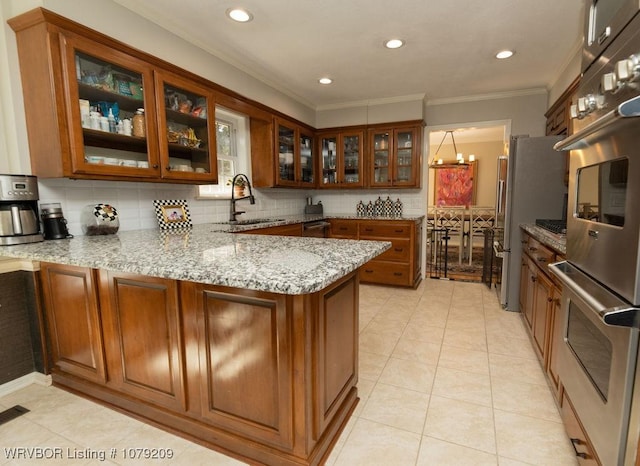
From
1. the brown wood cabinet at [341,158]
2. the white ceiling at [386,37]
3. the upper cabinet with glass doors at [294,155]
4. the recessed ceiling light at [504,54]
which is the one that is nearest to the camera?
the white ceiling at [386,37]

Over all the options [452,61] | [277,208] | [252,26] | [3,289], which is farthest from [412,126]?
[3,289]

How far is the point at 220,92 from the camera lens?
2854 millimetres

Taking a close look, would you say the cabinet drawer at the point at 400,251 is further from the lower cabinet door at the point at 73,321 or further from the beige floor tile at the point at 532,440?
the lower cabinet door at the point at 73,321

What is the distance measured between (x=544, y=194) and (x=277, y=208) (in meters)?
2.99

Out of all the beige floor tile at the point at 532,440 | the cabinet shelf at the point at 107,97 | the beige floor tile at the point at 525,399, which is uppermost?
the cabinet shelf at the point at 107,97

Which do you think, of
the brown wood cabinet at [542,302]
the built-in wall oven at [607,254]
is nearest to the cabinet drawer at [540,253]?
the brown wood cabinet at [542,302]

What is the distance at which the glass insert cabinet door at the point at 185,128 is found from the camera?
91.7 inches

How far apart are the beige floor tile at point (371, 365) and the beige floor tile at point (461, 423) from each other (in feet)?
1.30

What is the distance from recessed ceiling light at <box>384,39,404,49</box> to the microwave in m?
1.58

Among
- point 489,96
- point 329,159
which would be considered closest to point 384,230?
Answer: point 329,159

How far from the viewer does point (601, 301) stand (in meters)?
0.98

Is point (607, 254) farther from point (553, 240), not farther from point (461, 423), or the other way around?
Result: point (461, 423)

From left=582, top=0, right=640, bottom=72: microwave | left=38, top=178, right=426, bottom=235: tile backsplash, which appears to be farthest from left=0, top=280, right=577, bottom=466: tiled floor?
left=582, top=0, right=640, bottom=72: microwave

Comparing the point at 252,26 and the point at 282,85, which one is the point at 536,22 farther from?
the point at 282,85
